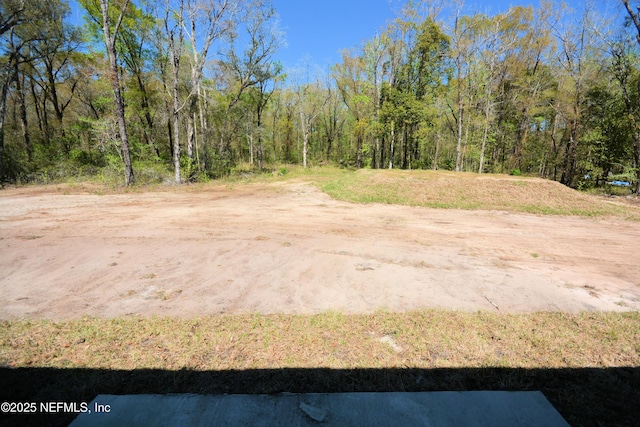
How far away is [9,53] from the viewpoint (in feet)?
53.5

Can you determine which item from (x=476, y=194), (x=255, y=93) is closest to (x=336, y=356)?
(x=476, y=194)

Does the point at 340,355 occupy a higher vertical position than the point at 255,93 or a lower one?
lower

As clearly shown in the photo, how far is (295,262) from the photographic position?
5699mm

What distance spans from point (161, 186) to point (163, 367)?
591 inches

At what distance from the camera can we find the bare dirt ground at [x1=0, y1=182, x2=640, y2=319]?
4.28 meters

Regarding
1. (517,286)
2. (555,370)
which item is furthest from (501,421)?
(517,286)

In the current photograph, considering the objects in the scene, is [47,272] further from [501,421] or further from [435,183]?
[435,183]

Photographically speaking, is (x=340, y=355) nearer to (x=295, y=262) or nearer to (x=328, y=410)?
(x=328, y=410)

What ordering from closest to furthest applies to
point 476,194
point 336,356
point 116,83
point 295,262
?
1. point 336,356
2. point 295,262
3. point 476,194
4. point 116,83

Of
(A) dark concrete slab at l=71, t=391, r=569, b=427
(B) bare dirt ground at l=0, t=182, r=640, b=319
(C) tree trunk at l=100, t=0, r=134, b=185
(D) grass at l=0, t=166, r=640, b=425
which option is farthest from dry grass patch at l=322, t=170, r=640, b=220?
(C) tree trunk at l=100, t=0, r=134, b=185

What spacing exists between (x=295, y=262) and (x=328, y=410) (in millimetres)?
3598

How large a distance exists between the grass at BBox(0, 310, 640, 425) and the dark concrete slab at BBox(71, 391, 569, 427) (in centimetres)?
25

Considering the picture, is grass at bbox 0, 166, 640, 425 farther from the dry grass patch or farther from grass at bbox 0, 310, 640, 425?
the dry grass patch

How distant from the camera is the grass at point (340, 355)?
2.57 meters
